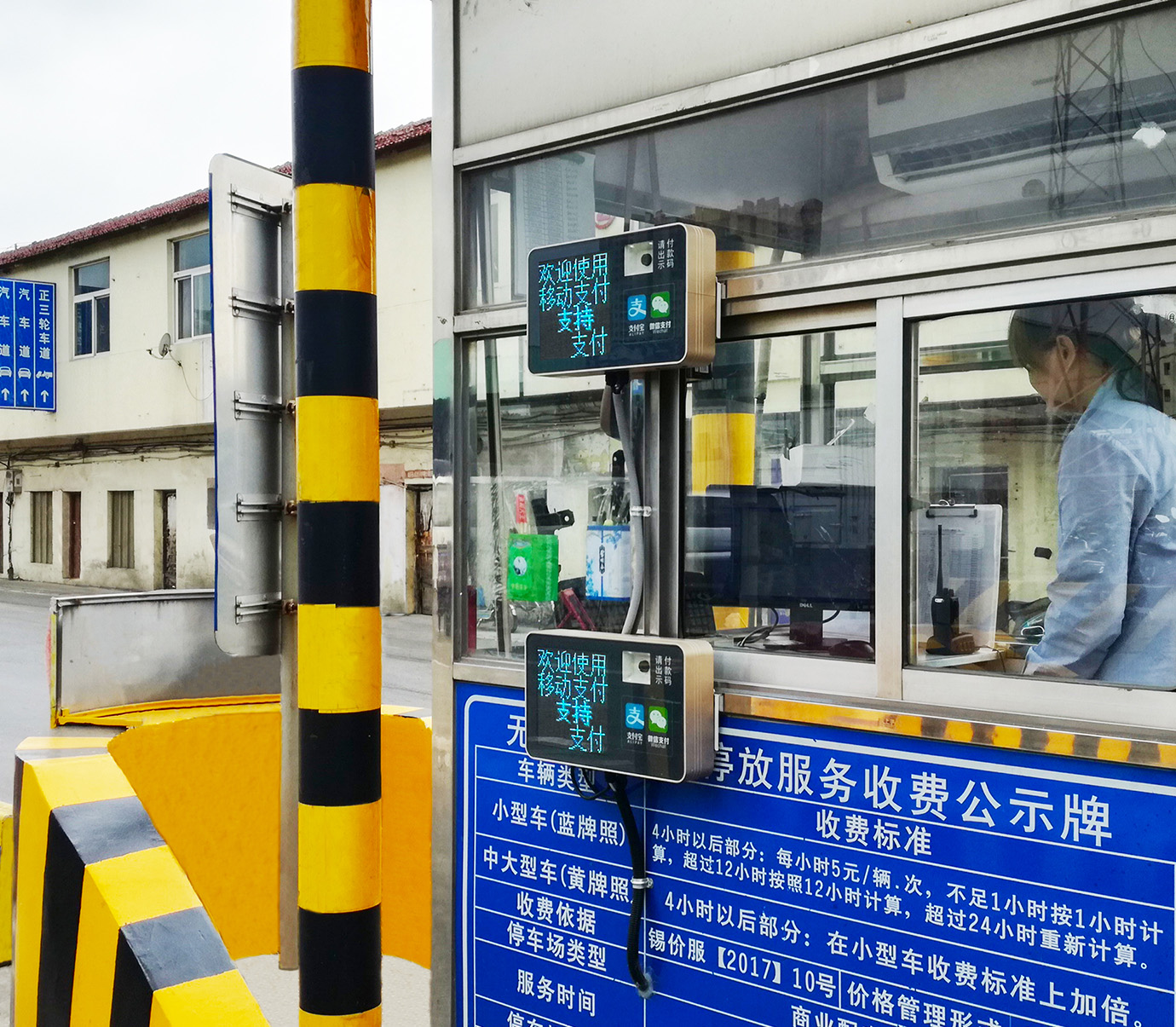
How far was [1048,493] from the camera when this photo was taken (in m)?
2.22

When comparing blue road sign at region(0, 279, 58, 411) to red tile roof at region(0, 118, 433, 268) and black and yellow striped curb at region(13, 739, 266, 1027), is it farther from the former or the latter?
black and yellow striped curb at region(13, 739, 266, 1027)

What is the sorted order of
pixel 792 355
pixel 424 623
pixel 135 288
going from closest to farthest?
1. pixel 792 355
2. pixel 424 623
3. pixel 135 288

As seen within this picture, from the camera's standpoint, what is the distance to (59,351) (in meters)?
20.5

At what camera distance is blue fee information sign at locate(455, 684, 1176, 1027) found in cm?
202

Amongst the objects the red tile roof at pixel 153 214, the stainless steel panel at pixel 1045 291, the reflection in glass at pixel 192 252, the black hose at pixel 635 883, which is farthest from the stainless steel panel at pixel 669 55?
the reflection in glass at pixel 192 252

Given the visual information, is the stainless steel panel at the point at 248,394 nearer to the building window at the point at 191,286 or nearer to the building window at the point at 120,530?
the building window at the point at 191,286

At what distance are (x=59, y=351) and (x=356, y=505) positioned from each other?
20221mm

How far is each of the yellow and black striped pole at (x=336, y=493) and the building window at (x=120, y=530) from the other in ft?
66.1

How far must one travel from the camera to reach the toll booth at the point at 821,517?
2.07m

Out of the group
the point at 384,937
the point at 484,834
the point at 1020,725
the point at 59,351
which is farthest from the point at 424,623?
the point at 1020,725

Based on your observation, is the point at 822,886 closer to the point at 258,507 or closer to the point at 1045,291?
the point at 1045,291

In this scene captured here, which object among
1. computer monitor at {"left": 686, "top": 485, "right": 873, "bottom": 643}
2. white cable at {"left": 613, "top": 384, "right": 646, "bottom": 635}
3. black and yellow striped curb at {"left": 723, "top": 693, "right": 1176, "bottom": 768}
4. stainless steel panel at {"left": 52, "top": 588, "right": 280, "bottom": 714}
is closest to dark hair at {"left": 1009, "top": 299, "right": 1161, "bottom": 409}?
computer monitor at {"left": 686, "top": 485, "right": 873, "bottom": 643}

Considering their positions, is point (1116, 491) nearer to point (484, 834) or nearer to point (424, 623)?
point (484, 834)

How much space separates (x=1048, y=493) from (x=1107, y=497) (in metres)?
0.11
